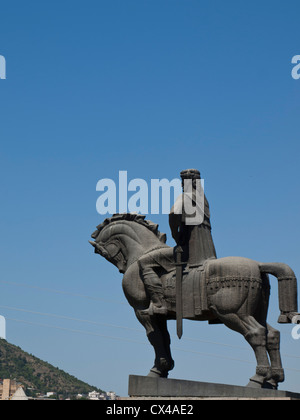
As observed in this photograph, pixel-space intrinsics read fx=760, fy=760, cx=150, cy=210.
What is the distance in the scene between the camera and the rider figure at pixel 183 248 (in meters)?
14.9

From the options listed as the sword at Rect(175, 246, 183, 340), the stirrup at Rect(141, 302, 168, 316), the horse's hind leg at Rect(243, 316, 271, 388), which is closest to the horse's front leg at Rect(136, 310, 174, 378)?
the stirrup at Rect(141, 302, 168, 316)

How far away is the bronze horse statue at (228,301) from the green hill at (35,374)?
11222cm

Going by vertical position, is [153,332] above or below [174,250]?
below

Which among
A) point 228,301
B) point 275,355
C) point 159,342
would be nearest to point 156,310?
point 159,342

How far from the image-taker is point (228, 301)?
1399cm

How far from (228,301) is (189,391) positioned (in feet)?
5.86

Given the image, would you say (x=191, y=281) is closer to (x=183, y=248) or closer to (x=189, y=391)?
(x=183, y=248)

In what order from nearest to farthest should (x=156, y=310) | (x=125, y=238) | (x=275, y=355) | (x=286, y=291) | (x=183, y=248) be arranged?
(x=286, y=291)
(x=275, y=355)
(x=156, y=310)
(x=183, y=248)
(x=125, y=238)

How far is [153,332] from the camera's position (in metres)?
15.2

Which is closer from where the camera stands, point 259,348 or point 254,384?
point 254,384

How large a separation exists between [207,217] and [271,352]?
2.94 m

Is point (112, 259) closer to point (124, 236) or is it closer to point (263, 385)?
point (124, 236)

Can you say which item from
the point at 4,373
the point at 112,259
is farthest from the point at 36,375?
the point at 112,259

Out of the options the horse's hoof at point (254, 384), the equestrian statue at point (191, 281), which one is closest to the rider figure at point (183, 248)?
the equestrian statue at point (191, 281)
